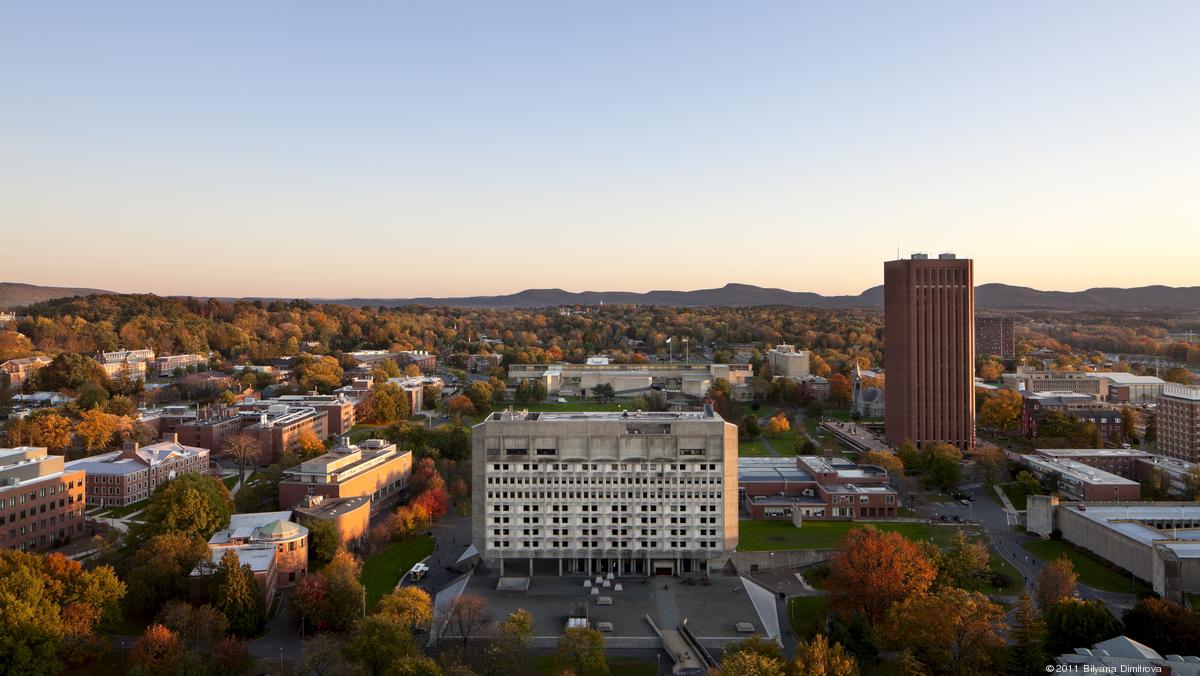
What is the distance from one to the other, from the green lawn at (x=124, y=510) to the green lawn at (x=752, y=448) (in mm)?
50902

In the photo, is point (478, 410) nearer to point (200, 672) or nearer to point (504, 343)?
point (200, 672)

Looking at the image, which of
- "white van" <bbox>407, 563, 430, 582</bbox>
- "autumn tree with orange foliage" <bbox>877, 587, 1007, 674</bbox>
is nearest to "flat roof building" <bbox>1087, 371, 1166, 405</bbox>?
"autumn tree with orange foliage" <bbox>877, 587, 1007, 674</bbox>

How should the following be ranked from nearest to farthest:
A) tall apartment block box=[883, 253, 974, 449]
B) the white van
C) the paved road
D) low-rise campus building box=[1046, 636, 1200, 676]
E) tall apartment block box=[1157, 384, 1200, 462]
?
1. low-rise campus building box=[1046, 636, 1200, 676]
2. the paved road
3. the white van
4. tall apartment block box=[1157, 384, 1200, 462]
5. tall apartment block box=[883, 253, 974, 449]

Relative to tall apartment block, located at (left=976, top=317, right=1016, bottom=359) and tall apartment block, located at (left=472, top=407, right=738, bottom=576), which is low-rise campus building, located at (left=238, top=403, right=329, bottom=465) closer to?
tall apartment block, located at (left=472, top=407, right=738, bottom=576)

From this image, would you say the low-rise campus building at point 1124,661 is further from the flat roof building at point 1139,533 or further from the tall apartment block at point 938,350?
the tall apartment block at point 938,350

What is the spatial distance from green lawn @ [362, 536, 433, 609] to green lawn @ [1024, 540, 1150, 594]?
3672cm

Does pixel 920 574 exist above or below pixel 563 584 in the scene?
above

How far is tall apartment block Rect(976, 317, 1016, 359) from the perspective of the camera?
15662 centimetres

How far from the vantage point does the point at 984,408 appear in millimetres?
86938

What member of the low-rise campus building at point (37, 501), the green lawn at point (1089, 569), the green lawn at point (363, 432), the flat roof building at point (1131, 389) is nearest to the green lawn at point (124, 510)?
the low-rise campus building at point (37, 501)

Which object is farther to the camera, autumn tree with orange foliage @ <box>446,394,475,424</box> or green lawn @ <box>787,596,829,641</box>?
autumn tree with orange foliage @ <box>446,394,475,424</box>

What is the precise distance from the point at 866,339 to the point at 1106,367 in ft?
144

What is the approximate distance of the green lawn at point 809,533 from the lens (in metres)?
49.3

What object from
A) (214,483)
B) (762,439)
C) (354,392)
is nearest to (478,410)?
(354,392)
